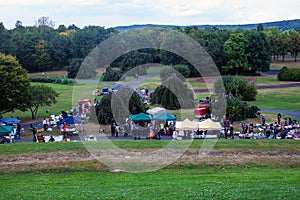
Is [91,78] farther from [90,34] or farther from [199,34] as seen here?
[90,34]

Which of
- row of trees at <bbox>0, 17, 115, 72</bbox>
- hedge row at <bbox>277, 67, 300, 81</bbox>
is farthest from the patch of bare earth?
row of trees at <bbox>0, 17, 115, 72</bbox>

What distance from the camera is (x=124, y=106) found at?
110ft

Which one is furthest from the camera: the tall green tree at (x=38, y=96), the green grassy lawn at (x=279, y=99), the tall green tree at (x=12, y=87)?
the green grassy lawn at (x=279, y=99)

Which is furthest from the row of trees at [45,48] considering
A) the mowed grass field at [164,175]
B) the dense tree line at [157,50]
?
the mowed grass field at [164,175]

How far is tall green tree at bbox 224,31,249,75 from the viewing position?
2896 inches

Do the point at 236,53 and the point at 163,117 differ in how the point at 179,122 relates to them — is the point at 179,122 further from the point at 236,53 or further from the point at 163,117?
the point at 236,53

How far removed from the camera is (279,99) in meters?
46.1

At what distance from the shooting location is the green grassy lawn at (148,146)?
67.0 ft

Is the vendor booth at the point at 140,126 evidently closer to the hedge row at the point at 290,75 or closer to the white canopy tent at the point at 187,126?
the white canopy tent at the point at 187,126

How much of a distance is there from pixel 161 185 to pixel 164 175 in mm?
2165

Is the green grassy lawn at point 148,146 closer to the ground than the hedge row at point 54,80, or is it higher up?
closer to the ground

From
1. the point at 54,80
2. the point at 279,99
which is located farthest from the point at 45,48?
the point at 279,99

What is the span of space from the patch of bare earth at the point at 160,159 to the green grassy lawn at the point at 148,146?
2.34ft

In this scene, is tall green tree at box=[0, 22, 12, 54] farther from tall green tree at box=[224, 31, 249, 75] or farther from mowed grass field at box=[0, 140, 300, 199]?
mowed grass field at box=[0, 140, 300, 199]
